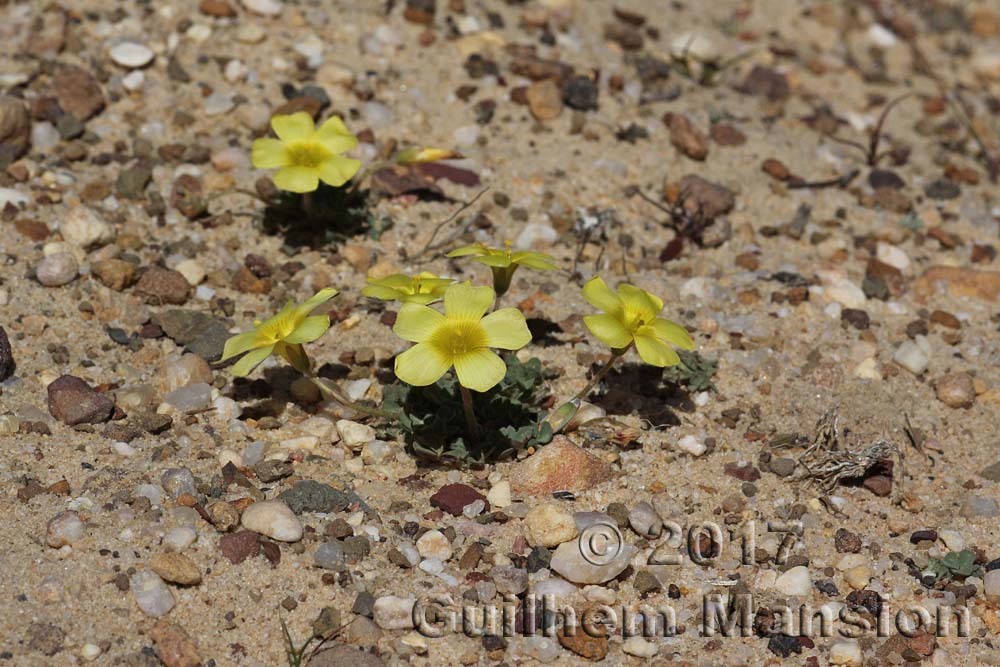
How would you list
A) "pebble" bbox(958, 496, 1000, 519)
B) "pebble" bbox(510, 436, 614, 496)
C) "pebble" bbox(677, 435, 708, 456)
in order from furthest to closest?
"pebble" bbox(677, 435, 708, 456)
"pebble" bbox(958, 496, 1000, 519)
"pebble" bbox(510, 436, 614, 496)

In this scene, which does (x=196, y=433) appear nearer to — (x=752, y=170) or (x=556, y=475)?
(x=556, y=475)

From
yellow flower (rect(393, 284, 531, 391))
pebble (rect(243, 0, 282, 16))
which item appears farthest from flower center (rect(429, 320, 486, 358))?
pebble (rect(243, 0, 282, 16))

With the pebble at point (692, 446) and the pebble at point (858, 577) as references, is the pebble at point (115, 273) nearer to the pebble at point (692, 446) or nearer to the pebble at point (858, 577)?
the pebble at point (692, 446)

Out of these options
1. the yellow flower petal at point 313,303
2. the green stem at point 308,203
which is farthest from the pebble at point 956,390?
the green stem at point 308,203

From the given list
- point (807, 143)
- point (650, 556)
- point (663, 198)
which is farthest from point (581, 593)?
point (807, 143)

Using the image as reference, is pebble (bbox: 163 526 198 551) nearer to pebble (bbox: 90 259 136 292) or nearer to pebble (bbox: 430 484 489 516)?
pebble (bbox: 430 484 489 516)

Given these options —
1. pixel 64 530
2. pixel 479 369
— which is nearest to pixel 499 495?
pixel 479 369
